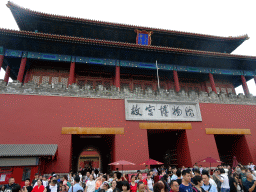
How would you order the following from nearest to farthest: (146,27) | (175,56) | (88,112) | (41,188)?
(41,188) < (88,112) < (175,56) < (146,27)

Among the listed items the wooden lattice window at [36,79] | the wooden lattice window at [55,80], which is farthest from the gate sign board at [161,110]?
the wooden lattice window at [36,79]

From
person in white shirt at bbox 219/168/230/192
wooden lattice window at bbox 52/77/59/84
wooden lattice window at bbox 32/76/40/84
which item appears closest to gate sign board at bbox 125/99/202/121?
wooden lattice window at bbox 52/77/59/84

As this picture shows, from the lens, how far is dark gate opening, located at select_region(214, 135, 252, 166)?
1177 centimetres

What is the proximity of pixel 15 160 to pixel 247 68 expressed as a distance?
58.7 ft

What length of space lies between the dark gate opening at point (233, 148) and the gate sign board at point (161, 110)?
10.6 feet

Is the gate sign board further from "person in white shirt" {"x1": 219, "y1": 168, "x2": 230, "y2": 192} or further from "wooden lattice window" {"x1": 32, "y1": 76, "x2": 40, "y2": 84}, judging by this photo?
"wooden lattice window" {"x1": 32, "y1": 76, "x2": 40, "y2": 84}

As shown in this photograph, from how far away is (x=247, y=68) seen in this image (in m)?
15.2

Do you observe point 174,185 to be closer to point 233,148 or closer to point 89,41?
point 89,41

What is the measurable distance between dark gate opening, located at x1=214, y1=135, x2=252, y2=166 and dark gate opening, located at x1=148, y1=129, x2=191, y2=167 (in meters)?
3.24

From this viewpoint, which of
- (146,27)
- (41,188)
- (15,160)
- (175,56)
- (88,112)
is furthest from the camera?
(146,27)

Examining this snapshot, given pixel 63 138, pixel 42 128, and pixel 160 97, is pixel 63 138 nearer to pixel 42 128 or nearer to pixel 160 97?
pixel 42 128

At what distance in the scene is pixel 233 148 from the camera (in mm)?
12969

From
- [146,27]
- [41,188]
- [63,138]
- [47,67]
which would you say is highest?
[146,27]

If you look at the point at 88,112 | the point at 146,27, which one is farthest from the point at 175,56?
the point at 88,112
